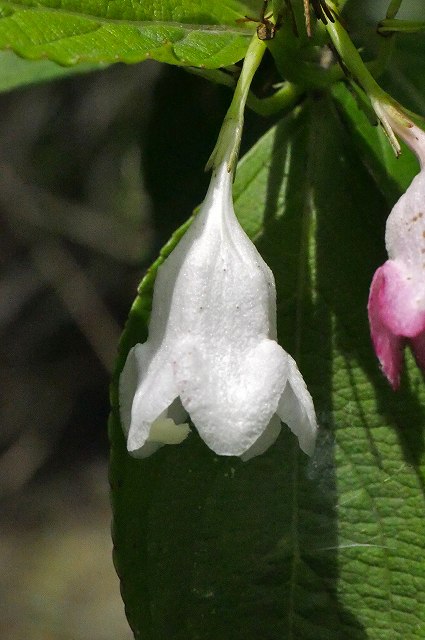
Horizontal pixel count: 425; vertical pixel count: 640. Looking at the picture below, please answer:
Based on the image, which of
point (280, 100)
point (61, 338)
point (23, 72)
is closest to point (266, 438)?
point (280, 100)

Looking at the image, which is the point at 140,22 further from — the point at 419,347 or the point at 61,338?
the point at 61,338

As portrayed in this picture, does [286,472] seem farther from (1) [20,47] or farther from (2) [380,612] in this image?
(1) [20,47]

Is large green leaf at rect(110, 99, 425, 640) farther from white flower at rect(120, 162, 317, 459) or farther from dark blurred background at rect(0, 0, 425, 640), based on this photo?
dark blurred background at rect(0, 0, 425, 640)

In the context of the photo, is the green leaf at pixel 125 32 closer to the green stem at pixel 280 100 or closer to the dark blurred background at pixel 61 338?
the green stem at pixel 280 100

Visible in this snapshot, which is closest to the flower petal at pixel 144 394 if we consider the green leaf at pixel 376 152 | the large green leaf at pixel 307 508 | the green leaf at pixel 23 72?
the large green leaf at pixel 307 508

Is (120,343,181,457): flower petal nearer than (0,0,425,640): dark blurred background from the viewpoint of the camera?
Yes

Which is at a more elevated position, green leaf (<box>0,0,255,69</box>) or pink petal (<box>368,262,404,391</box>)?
green leaf (<box>0,0,255,69</box>)

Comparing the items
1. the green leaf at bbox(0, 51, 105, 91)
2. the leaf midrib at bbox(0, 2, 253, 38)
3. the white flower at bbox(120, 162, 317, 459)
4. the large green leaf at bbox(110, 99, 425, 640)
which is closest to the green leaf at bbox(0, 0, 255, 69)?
the leaf midrib at bbox(0, 2, 253, 38)
